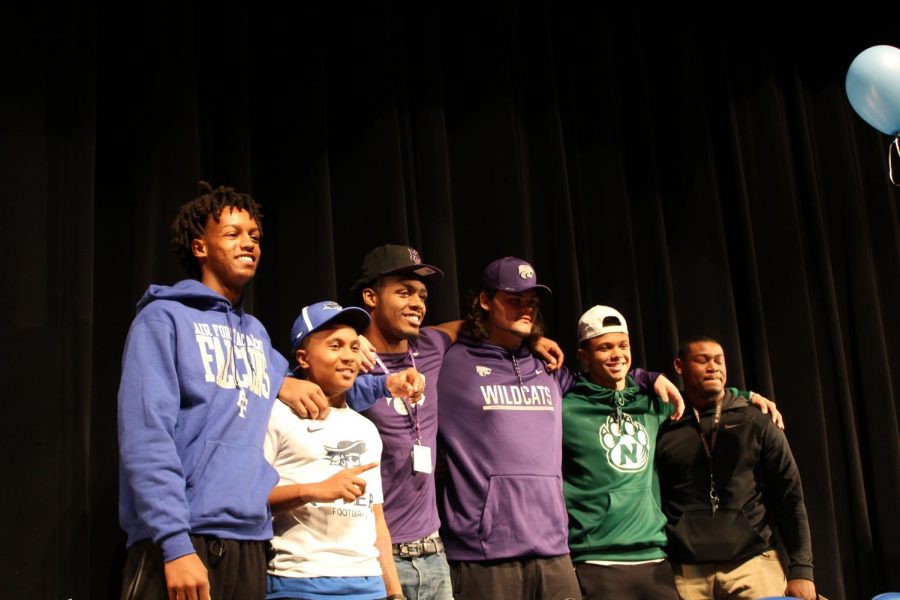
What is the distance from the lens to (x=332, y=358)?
2.42 m

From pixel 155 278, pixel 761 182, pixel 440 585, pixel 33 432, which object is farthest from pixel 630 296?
pixel 33 432

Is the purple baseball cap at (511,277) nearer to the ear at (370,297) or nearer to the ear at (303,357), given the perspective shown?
the ear at (370,297)

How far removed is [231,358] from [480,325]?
1.03 meters

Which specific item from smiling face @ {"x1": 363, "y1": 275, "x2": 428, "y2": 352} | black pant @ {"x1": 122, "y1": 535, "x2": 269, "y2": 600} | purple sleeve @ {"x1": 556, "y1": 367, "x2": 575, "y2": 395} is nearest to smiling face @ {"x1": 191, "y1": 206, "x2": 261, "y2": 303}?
smiling face @ {"x1": 363, "y1": 275, "x2": 428, "y2": 352}

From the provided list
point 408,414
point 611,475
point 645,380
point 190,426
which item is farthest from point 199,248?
point 645,380

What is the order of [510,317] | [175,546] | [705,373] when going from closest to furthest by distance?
[175,546] < [510,317] < [705,373]

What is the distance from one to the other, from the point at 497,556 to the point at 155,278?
4.13 feet

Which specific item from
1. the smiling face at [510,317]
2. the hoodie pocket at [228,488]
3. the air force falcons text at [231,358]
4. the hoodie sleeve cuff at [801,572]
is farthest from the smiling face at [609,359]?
the hoodie pocket at [228,488]

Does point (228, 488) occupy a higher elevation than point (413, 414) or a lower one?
lower

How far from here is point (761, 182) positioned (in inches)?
171

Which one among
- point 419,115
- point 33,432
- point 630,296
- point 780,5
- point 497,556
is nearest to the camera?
point 33,432

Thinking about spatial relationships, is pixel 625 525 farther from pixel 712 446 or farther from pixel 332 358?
pixel 332 358

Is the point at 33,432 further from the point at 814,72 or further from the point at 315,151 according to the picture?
the point at 814,72

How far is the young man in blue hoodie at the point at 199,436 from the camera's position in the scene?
1.91 metres
